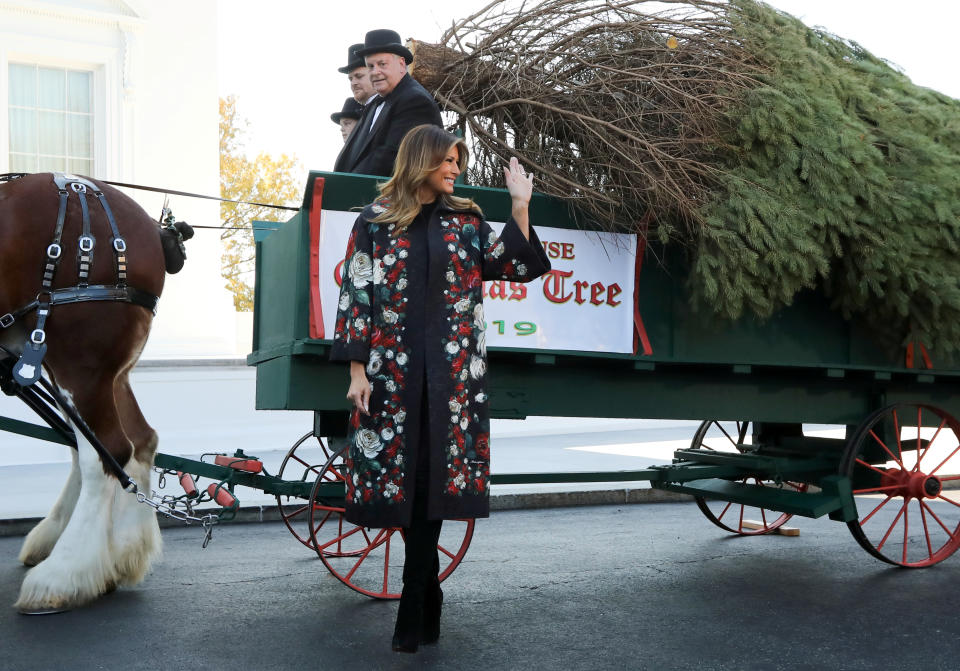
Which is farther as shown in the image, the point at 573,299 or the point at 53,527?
the point at 53,527

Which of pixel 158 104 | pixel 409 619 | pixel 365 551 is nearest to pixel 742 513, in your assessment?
pixel 365 551

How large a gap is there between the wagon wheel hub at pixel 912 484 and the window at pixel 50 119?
9184 mm

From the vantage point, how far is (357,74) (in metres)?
5.55

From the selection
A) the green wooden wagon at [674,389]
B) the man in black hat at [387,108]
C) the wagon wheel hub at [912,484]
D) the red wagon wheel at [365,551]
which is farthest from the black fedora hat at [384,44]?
the wagon wheel hub at [912,484]

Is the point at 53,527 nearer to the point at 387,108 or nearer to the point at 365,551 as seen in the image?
the point at 365,551

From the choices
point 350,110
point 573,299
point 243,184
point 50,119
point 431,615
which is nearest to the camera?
point 431,615

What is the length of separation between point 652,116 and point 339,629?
9.11ft

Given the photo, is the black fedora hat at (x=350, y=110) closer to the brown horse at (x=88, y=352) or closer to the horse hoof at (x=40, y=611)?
the brown horse at (x=88, y=352)

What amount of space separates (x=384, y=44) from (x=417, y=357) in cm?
194

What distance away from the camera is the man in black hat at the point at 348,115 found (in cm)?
595

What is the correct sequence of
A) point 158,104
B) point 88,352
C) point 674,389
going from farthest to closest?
point 158,104
point 674,389
point 88,352

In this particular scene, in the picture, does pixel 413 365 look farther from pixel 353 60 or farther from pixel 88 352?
pixel 353 60

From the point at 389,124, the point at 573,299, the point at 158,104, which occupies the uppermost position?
the point at 158,104

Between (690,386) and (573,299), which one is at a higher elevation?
(573,299)
